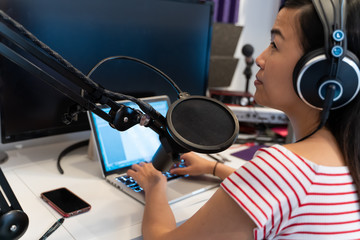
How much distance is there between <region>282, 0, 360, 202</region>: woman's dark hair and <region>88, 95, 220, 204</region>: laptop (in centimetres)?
44

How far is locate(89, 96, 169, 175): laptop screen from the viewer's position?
1029 mm

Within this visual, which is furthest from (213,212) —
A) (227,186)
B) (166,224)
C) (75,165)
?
(75,165)

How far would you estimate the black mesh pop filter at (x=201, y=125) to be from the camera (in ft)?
1.77

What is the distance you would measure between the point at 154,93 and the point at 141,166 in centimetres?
34

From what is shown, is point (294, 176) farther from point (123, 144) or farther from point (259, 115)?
point (259, 115)

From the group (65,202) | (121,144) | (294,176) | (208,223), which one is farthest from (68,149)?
(294,176)

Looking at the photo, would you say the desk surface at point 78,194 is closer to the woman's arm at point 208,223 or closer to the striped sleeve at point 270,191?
the woman's arm at point 208,223

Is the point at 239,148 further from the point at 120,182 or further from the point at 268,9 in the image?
the point at 268,9

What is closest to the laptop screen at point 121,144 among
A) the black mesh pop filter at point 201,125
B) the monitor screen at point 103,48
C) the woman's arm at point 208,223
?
the monitor screen at point 103,48

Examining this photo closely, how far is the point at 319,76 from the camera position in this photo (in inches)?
24.0

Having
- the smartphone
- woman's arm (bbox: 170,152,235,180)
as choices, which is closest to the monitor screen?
the smartphone

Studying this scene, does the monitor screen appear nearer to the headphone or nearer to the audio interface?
the audio interface

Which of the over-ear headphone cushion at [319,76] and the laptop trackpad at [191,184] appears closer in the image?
the over-ear headphone cushion at [319,76]

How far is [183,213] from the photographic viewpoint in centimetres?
87
